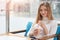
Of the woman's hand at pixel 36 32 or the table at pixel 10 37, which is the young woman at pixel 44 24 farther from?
the table at pixel 10 37

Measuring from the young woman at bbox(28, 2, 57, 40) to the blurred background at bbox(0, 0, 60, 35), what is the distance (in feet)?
1.24

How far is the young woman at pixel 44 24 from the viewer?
3.11 meters

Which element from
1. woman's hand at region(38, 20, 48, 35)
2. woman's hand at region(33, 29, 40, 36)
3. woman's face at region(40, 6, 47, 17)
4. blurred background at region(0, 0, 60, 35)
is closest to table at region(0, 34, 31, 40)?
blurred background at region(0, 0, 60, 35)

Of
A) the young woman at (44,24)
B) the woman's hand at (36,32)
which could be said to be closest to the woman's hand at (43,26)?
the young woman at (44,24)

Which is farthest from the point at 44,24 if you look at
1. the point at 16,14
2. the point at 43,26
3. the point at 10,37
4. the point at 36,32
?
the point at 16,14

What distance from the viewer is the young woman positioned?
3.11m

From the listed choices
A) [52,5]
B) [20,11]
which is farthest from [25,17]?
[52,5]

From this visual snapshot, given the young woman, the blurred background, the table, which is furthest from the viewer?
the blurred background

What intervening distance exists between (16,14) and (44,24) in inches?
44.6

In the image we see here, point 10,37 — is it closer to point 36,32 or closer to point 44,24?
point 36,32

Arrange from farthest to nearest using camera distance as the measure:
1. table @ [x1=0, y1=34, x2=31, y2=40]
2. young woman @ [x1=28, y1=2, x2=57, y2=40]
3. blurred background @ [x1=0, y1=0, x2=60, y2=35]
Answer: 1. blurred background @ [x1=0, y1=0, x2=60, y2=35]
2. table @ [x1=0, y1=34, x2=31, y2=40]
3. young woman @ [x1=28, y1=2, x2=57, y2=40]

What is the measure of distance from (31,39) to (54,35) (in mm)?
502

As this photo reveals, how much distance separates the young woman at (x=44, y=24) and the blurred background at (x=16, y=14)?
0.38 m

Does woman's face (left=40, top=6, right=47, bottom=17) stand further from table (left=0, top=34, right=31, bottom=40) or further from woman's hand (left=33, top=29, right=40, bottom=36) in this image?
table (left=0, top=34, right=31, bottom=40)
